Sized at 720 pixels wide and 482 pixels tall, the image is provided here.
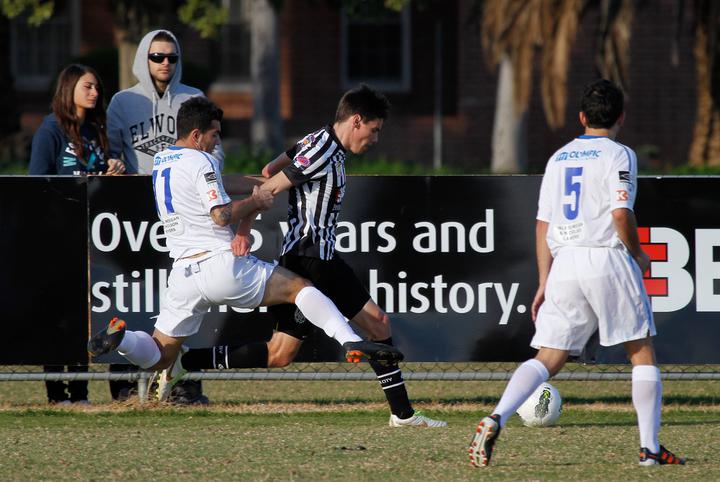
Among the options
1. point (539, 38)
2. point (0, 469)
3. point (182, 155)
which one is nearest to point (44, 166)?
point (182, 155)

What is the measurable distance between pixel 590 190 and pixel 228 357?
258 centimetres

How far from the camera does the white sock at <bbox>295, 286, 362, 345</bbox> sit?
23.6 ft

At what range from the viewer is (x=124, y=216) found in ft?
28.9

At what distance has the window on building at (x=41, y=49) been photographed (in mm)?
27562

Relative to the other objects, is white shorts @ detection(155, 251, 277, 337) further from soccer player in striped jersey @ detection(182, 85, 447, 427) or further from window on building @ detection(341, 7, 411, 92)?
window on building @ detection(341, 7, 411, 92)

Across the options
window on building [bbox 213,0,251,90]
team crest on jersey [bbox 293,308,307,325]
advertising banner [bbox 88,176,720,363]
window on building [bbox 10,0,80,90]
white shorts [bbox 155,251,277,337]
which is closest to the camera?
white shorts [bbox 155,251,277,337]

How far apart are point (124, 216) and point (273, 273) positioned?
6.19 feet

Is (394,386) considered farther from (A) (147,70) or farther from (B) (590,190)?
(A) (147,70)

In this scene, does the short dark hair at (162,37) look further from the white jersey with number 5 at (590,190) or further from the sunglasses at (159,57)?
the white jersey with number 5 at (590,190)

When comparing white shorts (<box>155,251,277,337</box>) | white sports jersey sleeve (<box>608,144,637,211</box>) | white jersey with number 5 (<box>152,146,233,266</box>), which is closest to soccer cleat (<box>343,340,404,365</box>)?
white shorts (<box>155,251,277,337</box>)

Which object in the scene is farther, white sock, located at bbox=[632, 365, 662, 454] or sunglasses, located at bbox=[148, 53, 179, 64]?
sunglasses, located at bbox=[148, 53, 179, 64]

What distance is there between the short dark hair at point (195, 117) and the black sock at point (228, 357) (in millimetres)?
1329

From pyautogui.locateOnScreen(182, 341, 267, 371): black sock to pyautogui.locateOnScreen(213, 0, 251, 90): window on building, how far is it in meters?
19.9

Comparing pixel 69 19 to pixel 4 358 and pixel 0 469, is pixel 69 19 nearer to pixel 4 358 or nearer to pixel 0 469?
pixel 4 358
